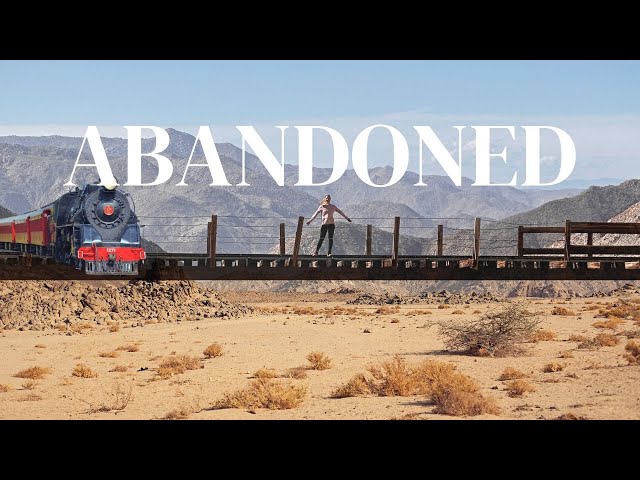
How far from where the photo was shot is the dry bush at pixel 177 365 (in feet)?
107

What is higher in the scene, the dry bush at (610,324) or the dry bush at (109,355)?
the dry bush at (610,324)

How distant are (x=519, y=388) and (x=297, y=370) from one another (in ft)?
30.2

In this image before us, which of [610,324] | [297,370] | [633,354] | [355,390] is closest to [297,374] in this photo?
[297,370]

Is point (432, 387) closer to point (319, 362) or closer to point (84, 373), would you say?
point (319, 362)

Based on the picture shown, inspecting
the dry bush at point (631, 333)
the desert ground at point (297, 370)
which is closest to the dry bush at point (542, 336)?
the desert ground at point (297, 370)

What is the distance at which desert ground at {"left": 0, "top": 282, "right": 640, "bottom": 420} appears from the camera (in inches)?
961

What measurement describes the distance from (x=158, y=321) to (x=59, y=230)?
53.9 ft

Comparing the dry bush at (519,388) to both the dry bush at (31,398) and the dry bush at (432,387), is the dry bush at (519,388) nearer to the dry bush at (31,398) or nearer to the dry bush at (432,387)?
the dry bush at (432,387)

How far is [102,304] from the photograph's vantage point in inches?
Result: 2104

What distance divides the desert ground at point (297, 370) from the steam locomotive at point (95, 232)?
12.6 ft

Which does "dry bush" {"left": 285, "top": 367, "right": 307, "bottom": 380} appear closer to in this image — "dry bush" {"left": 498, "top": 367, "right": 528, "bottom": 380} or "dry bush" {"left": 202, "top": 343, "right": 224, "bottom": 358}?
"dry bush" {"left": 202, "top": 343, "right": 224, "bottom": 358}

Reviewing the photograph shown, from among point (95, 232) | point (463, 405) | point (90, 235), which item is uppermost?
point (95, 232)

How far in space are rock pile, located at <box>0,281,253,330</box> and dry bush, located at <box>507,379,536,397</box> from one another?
28.7m

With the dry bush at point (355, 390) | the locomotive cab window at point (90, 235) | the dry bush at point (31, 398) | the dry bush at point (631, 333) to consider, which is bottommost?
the dry bush at point (31, 398)
